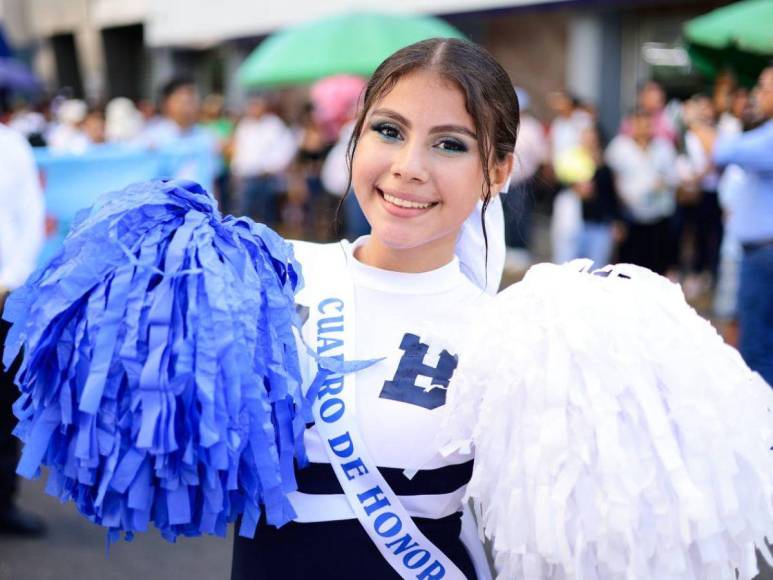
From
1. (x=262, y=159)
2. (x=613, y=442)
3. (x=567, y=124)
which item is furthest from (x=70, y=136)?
(x=613, y=442)

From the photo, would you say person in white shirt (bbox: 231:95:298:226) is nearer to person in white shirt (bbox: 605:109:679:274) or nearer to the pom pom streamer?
person in white shirt (bbox: 605:109:679:274)

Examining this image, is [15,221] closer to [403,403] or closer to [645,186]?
[403,403]

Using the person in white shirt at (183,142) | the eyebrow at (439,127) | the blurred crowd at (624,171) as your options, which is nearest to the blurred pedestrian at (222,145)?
the blurred crowd at (624,171)

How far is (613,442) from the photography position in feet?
4.20

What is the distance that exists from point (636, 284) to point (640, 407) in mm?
209

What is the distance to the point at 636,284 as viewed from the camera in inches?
56.2

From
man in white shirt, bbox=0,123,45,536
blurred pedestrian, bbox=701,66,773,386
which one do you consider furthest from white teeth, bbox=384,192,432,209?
blurred pedestrian, bbox=701,66,773,386

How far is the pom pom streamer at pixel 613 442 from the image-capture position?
4.18 ft

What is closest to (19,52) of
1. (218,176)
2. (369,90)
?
(218,176)

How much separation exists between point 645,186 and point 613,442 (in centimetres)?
677

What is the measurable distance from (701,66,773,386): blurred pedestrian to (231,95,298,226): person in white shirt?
28.8ft

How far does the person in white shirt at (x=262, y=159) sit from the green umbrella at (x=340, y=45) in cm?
329

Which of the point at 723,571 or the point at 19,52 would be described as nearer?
the point at 723,571

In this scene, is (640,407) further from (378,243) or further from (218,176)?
(218,176)
